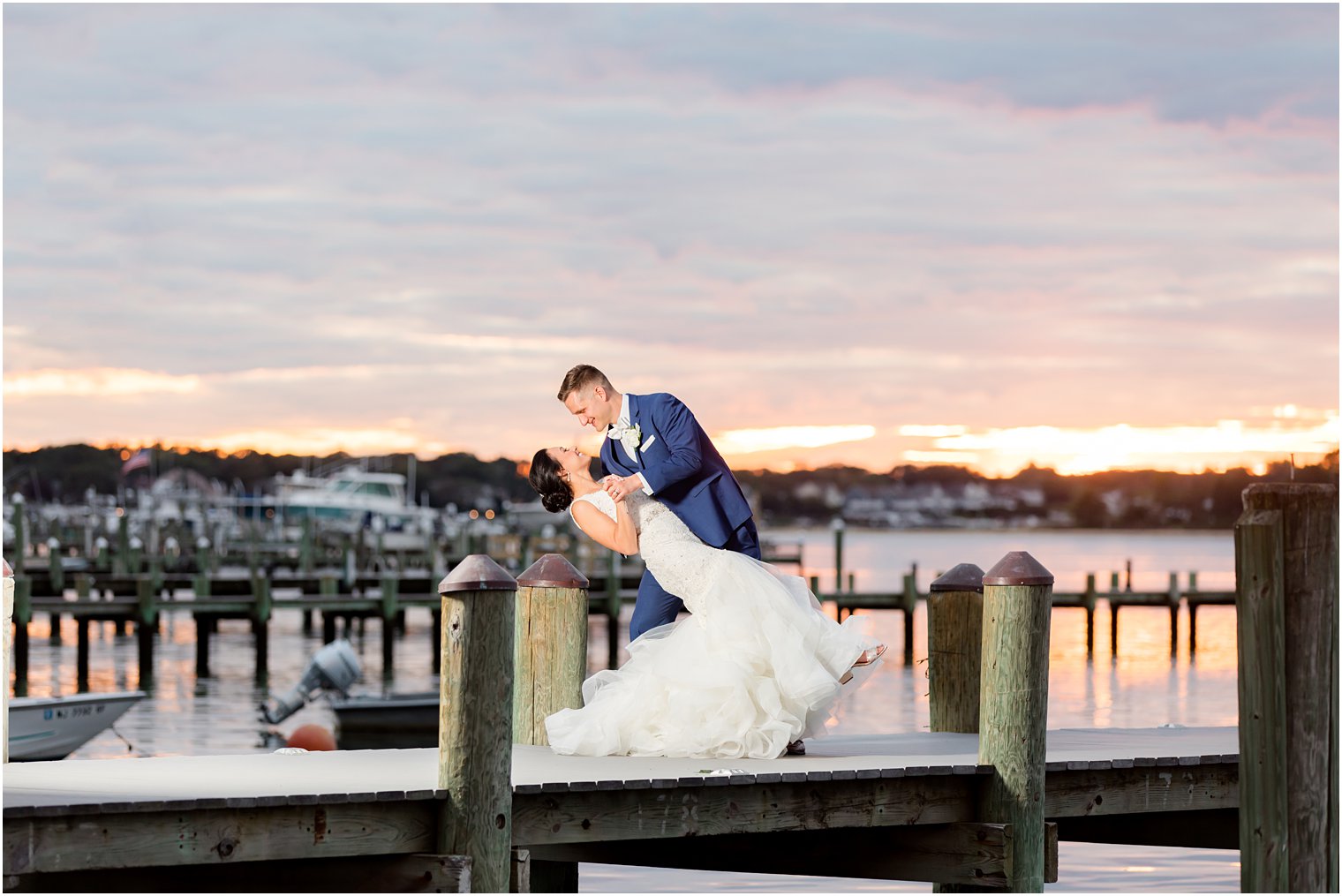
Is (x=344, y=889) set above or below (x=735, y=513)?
below

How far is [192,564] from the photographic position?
197 ft

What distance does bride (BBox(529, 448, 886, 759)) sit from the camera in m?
8.08

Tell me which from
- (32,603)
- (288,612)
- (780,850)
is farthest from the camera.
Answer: (288,612)

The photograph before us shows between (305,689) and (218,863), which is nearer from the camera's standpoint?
(218,863)

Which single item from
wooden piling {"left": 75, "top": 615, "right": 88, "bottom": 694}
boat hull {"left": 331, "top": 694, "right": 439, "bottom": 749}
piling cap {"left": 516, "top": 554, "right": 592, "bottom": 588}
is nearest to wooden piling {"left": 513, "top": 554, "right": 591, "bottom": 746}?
piling cap {"left": 516, "top": 554, "right": 592, "bottom": 588}

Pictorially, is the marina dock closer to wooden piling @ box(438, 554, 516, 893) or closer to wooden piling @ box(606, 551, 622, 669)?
wooden piling @ box(438, 554, 516, 893)

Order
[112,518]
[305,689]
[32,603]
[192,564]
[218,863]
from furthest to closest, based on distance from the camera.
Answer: [112,518]
[192,564]
[32,603]
[305,689]
[218,863]

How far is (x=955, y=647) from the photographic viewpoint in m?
9.61

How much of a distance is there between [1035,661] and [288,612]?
59.8 metres

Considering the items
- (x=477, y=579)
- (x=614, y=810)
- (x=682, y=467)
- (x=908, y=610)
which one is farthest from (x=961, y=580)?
(x=908, y=610)

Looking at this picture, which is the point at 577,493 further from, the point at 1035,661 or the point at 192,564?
the point at 192,564

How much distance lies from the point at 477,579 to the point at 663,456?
1.61 m

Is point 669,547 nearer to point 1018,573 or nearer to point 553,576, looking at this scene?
point 553,576

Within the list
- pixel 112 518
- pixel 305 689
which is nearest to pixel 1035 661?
pixel 305 689
